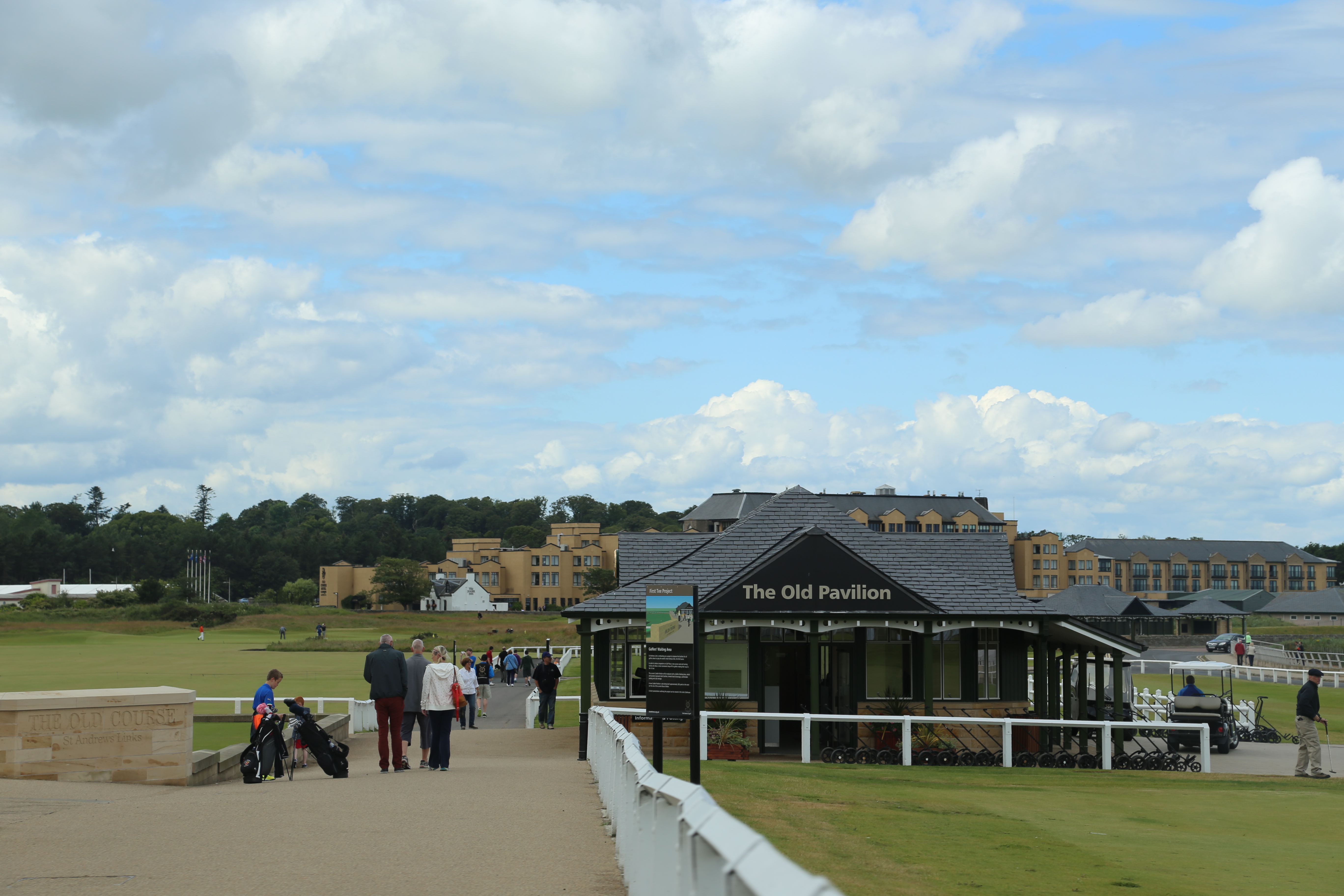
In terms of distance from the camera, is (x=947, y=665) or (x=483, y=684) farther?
(x=483, y=684)

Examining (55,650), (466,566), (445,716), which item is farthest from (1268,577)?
(445,716)

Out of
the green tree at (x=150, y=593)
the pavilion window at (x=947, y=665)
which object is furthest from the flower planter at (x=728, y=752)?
the green tree at (x=150, y=593)

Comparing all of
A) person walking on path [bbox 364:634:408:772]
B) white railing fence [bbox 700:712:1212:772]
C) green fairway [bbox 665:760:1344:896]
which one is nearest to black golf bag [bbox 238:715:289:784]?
person walking on path [bbox 364:634:408:772]

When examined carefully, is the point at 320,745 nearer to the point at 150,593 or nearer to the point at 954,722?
the point at 954,722

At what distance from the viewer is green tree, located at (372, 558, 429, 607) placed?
443ft

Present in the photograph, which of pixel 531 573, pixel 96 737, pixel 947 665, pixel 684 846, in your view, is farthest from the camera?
pixel 531 573

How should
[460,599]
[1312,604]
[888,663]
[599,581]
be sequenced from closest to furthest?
[888,663] → [1312,604] → [599,581] → [460,599]

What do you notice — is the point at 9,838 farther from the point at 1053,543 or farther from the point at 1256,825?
the point at 1053,543

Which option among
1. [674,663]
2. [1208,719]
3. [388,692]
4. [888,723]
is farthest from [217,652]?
[674,663]

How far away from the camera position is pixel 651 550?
27906 millimetres

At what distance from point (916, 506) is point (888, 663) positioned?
120254mm

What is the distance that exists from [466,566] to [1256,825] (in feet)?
534

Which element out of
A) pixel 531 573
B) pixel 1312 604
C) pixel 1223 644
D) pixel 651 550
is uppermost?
pixel 651 550

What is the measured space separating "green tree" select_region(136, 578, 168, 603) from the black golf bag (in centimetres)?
10914
